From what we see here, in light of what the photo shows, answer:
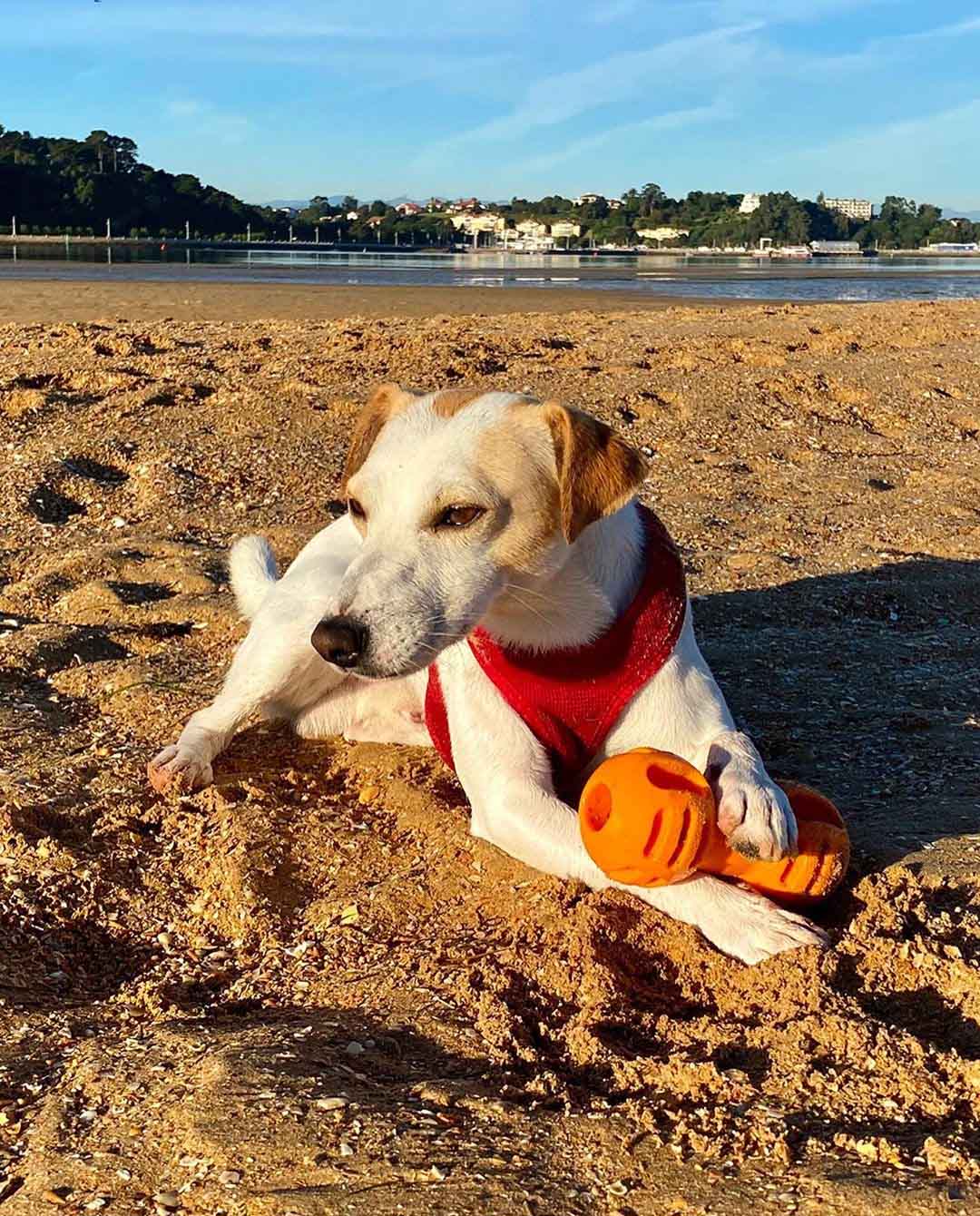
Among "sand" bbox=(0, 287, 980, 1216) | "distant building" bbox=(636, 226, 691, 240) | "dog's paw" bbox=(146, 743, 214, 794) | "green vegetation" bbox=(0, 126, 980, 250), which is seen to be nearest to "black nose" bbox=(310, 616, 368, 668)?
"sand" bbox=(0, 287, 980, 1216)

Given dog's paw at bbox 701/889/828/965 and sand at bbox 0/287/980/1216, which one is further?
dog's paw at bbox 701/889/828/965

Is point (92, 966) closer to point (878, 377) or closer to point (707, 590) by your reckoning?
point (707, 590)

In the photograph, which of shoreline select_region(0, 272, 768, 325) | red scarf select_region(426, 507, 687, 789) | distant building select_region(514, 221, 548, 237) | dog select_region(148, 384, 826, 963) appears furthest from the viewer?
distant building select_region(514, 221, 548, 237)

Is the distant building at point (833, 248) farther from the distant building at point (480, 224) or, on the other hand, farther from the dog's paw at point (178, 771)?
the dog's paw at point (178, 771)

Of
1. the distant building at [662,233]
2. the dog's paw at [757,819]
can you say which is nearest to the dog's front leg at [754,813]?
the dog's paw at [757,819]

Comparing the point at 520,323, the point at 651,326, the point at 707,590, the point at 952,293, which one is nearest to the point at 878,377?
the point at 651,326

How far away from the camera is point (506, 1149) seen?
2.10 meters

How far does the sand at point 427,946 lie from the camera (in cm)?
209

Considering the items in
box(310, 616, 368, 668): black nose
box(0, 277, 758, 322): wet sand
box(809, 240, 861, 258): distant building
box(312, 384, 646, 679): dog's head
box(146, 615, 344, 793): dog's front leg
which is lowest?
box(146, 615, 344, 793): dog's front leg

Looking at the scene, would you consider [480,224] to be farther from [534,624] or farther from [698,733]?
[698,733]

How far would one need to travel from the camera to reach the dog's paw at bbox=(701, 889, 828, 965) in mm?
2928

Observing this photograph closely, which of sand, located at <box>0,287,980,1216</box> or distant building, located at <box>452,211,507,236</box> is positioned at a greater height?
distant building, located at <box>452,211,507,236</box>

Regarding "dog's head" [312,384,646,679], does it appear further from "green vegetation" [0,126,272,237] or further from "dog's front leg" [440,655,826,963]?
"green vegetation" [0,126,272,237]

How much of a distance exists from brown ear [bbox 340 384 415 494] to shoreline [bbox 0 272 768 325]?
1446 cm
